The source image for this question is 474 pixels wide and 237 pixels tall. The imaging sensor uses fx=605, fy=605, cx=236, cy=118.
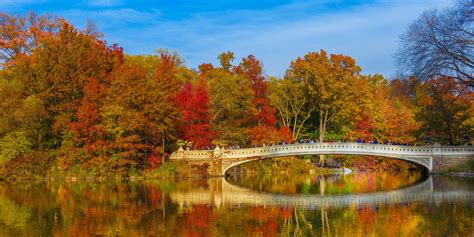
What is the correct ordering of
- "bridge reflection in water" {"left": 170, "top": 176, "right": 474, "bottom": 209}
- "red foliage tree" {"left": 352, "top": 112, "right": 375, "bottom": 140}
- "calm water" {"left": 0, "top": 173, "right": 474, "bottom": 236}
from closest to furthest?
"calm water" {"left": 0, "top": 173, "right": 474, "bottom": 236} → "bridge reflection in water" {"left": 170, "top": 176, "right": 474, "bottom": 209} → "red foliage tree" {"left": 352, "top": 112, "right": 375, "bottom": 140}

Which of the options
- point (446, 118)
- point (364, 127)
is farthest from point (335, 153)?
point (364, 127)

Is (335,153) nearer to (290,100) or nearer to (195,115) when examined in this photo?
(195,115)

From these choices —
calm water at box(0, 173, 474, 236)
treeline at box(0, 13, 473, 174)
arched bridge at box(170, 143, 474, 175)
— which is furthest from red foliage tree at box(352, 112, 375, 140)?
calm water at box(0, 173, 474, 236)

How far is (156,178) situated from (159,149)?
6.89 feet

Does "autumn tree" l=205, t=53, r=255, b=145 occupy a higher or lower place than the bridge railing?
higher

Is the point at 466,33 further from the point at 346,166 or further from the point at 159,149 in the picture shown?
the point at 346,166

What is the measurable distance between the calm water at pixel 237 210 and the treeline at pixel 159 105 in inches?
245

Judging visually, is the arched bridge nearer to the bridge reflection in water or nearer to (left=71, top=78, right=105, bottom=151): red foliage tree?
(left=71, top=78, right=105, bottom=151): red foliage tree

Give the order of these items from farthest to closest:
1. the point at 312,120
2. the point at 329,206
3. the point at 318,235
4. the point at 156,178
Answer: the point at 312,120 < the point at 156,178 < the point at 329,206 < the point at 318,235

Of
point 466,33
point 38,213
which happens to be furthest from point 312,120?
point 38,213

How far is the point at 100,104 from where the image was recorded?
141ft

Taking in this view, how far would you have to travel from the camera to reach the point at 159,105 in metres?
41.8

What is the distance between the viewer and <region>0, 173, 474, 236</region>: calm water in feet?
61.4

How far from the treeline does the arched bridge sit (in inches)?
122
